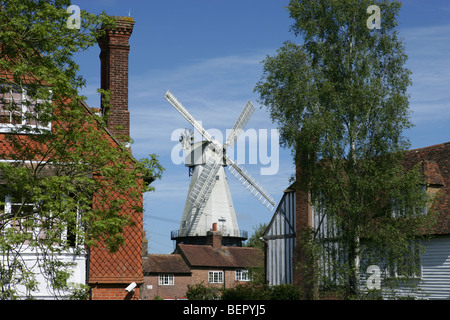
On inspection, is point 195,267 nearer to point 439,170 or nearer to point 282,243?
point 282,243

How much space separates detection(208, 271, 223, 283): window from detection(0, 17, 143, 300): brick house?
1582 inches

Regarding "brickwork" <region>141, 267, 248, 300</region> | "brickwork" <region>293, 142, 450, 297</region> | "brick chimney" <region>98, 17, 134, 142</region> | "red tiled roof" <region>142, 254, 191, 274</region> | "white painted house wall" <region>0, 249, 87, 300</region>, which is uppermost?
"brick chimney" <region>98, 17, 134, 142</region>

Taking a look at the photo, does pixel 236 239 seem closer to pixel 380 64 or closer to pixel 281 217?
pixel 281 217

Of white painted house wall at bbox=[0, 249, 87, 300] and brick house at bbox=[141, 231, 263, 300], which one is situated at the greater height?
white painted house wall at bbox=[0, 249, 87, 300]

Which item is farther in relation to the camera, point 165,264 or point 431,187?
point 165,264

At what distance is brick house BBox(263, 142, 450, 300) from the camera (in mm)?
27328

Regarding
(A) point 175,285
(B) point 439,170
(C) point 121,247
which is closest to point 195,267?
(A) point 175,285

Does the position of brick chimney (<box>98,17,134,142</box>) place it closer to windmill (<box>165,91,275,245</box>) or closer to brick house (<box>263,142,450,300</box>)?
brick house (<box>263,142,450,300</box>)

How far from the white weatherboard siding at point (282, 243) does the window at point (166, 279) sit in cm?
2403

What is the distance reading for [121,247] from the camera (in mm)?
20469

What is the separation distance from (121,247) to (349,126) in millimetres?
10707

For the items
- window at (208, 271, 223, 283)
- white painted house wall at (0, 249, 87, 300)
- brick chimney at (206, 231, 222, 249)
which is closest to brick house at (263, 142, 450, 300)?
white painted house wall at (0, 249, 87, 300)
